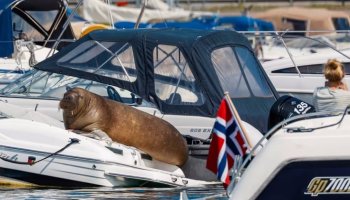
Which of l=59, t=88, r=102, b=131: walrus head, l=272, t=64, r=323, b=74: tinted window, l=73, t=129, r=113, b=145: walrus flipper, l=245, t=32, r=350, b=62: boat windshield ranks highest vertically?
l=59, t=88, r=102, b=131: walrus head

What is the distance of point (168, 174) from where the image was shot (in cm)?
1088

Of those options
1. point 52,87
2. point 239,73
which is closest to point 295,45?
point 239,73

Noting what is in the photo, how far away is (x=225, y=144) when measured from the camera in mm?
8008

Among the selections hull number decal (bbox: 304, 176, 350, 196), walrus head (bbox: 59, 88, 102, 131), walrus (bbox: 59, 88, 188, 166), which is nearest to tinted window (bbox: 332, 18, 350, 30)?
walrus (bbox: 59, 88, 188, 166)

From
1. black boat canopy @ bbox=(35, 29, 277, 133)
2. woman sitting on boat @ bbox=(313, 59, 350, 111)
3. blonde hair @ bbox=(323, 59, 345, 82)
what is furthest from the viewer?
black boat canopy @ bbox=(35, 29, 277, 133)

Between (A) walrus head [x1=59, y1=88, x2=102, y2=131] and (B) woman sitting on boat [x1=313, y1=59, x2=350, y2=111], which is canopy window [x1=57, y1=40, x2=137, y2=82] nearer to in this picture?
(A) walrus head [x1=59, y1=88, x2=102, y2=131]

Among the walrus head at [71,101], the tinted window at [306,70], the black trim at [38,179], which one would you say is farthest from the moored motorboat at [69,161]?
the tinted window at [306,70]

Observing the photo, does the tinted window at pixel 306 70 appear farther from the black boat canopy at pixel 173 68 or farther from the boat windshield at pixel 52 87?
the boat windshield at pixel 52 87

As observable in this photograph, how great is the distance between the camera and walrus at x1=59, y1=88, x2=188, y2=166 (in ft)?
36.1

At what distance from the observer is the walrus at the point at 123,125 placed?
11.0m

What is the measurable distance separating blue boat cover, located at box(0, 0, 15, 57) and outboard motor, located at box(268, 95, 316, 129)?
7611mm

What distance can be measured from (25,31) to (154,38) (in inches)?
282

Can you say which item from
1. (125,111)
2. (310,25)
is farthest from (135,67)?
(310,25)

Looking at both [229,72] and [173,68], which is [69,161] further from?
[229,72]
